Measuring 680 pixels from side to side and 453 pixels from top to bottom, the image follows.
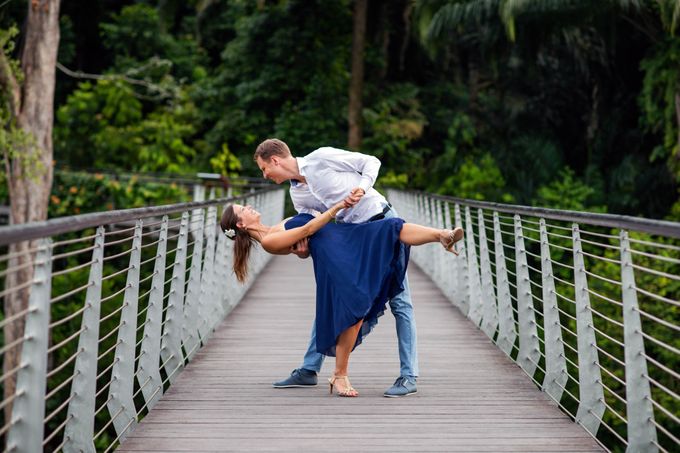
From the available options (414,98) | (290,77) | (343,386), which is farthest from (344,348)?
(414,98)

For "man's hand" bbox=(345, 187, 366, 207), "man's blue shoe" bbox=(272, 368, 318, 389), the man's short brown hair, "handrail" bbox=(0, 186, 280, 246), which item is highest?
the man's short brown hair

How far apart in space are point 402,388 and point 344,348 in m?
0.43

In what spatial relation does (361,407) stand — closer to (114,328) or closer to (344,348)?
(344,348)

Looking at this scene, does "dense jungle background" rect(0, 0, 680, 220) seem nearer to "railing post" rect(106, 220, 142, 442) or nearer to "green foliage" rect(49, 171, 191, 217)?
"green foliage" rect(49, 171, 191, 217)

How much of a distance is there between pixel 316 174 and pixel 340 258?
1.61 feet

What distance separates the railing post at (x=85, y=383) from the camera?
3.92m

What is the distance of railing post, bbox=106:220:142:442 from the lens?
4.56 m

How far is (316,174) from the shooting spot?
5363 mm

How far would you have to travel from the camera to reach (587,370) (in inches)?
186

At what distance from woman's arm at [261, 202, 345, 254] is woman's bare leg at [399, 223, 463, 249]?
1.28 feet

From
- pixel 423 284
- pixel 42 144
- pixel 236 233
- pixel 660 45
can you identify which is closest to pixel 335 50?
pixel 660 45

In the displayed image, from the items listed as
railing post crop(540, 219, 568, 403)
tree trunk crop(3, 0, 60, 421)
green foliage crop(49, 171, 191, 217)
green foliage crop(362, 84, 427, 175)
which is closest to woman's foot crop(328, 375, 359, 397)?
railing post crop(540, 219, 568, 403)

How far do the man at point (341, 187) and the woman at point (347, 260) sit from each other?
0.45 feet

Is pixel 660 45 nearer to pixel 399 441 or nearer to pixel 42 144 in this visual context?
pixel 42 144
